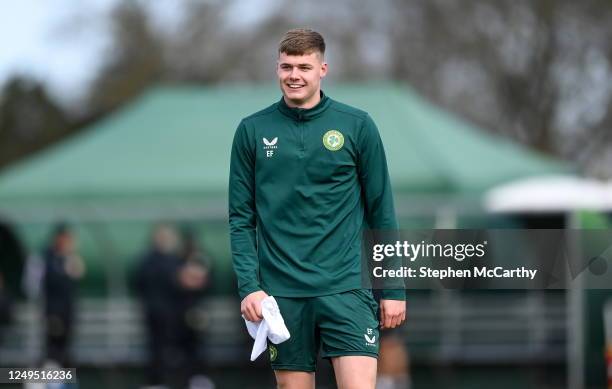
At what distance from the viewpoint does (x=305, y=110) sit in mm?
7137

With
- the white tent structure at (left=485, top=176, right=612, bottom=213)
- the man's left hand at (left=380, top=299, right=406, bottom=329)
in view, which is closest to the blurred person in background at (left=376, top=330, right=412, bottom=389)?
the white tent structure at (left=485, top=176, right=612, bottom=213)

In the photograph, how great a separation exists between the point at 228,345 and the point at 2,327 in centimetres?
357

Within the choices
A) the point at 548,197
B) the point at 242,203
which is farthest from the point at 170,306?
the point at 242,203

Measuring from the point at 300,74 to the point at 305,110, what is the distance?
0.65ft

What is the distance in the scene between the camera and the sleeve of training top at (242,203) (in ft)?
23.6

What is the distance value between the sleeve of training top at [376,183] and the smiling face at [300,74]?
1.06 ft

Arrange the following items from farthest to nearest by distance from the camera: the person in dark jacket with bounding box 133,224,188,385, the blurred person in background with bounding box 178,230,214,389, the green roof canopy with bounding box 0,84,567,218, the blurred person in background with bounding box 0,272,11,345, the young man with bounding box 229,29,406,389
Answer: the green roof canopy with bounding box 0,84,567,218, the blurred person in background with bounding box 0,272,11,345, the blurred person in background with bounding box 178,230,214,389, the person in dark jacket with bounding box 133,224,188,385, the young man with bounding box 229,29,406,389

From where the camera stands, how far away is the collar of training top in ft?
23.4

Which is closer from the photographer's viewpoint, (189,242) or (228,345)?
(189,242)

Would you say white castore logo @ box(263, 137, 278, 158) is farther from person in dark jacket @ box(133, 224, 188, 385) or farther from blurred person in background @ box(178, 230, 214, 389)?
blurred person in background @ box(178, 230, 214, 389)

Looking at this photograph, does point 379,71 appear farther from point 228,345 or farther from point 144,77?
point 228,345

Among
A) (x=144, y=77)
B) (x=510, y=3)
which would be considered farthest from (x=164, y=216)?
(x=144, y=77)

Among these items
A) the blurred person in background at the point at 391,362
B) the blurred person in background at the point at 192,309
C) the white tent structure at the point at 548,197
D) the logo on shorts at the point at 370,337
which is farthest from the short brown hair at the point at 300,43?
the white tent structure at the point at 548,197

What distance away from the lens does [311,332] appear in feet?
23.5
